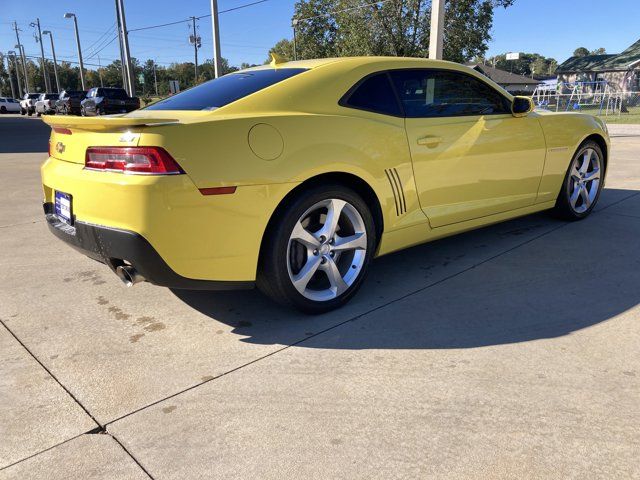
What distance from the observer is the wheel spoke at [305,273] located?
9.83 feet

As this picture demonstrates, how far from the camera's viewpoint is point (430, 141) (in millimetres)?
3500

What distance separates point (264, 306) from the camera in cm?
333

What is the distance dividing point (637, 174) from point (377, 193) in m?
6.78

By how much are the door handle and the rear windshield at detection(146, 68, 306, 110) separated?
92cm

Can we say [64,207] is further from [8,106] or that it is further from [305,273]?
[8,106]

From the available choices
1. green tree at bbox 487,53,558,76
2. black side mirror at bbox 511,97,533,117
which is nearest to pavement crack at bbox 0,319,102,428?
black side mirror at bbox 511,97,533,117

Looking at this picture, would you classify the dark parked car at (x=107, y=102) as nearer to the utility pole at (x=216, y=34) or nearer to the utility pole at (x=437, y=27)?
the utility pole at (x=216, y=34)

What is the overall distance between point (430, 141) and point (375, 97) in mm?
495

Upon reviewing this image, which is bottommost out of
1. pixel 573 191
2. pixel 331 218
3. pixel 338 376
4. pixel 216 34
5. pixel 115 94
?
pixel 338 376

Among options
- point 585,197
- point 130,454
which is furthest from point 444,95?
point 130,454

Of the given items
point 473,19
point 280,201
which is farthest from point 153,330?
point 473,19

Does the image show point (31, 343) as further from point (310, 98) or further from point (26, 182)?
point (26, 182)

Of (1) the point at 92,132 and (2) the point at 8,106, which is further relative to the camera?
(2) the point at 8,106

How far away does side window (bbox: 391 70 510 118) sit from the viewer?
11.6ft
